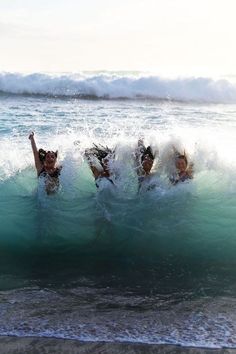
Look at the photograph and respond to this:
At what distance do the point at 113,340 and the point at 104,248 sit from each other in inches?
73.8

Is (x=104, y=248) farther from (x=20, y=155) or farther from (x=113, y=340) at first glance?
(x=20, y=155)

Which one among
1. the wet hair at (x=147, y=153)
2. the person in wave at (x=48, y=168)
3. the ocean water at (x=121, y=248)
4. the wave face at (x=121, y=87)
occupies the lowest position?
the ocean water at (x=121, y=248)

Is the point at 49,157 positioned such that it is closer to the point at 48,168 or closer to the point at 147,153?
the point at 48,168

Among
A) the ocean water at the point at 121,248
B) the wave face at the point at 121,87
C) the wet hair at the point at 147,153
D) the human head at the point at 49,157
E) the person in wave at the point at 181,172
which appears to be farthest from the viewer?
the wave face at the point at 121,87

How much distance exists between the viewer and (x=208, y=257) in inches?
222

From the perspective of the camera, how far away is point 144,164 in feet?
23.7

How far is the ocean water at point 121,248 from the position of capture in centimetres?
434

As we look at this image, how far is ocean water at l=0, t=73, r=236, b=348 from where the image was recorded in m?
4.34

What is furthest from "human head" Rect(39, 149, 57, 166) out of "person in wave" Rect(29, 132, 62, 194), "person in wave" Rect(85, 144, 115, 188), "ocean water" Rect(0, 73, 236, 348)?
"person in wave" Rect(85, 144, 115, 188)

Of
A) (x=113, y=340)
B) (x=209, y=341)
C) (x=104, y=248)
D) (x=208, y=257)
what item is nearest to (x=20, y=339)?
(x=113, y=340)

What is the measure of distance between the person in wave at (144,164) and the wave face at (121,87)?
1109cm

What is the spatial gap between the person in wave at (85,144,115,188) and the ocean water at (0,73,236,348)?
11 centimetres

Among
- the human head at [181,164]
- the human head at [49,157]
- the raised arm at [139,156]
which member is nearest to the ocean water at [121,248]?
the raised arm at [139,156]

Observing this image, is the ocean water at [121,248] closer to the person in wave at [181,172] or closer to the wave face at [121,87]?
the person in wave at [181,172]
